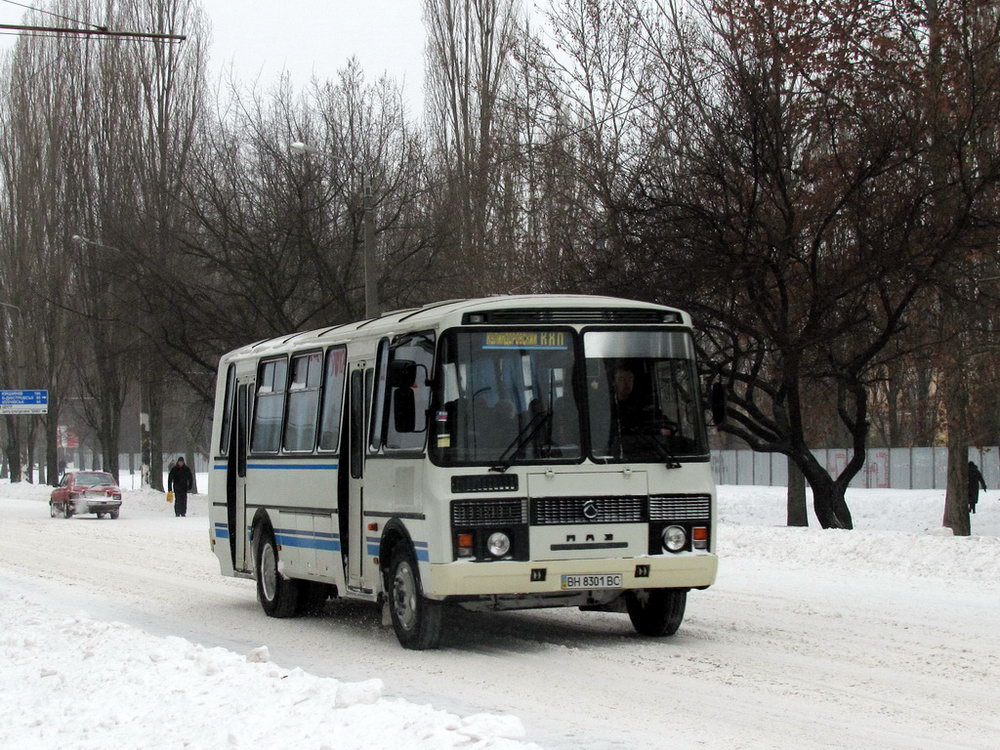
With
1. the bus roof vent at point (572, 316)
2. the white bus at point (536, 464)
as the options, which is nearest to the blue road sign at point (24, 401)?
the white bus at point (536, 464)

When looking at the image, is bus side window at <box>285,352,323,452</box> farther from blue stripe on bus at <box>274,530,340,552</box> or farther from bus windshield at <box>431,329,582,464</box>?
bus windshield at <box>431,329,582,464</box>

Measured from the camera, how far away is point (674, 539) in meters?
11.8

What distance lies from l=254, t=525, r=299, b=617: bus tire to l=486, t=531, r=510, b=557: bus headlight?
4.56 meters

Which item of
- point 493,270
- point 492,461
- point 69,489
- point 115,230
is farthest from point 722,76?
point 69,489

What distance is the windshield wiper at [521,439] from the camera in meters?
11.5

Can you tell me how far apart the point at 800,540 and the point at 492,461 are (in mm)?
11043

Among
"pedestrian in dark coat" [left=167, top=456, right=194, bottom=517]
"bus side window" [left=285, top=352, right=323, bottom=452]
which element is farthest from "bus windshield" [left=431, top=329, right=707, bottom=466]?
"pedestrian in dark coat" [left=167, top=456, right=194, bottom=517]

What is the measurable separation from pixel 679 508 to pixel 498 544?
1.56 meters

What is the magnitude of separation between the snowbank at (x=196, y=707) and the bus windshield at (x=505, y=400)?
89.8 inches

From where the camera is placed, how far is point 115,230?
41812mm

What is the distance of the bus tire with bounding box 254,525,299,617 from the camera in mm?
15430

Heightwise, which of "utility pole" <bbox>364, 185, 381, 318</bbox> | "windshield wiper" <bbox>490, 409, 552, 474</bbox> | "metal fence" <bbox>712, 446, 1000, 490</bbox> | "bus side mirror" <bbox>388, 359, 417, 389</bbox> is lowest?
"metal fence" <bbox>712, 446, 1000, 490</bbox>

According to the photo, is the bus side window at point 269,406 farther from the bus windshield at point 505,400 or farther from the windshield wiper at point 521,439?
the windshield wiper at point 521,439

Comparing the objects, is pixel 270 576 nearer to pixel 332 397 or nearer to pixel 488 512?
pixel 332 397
